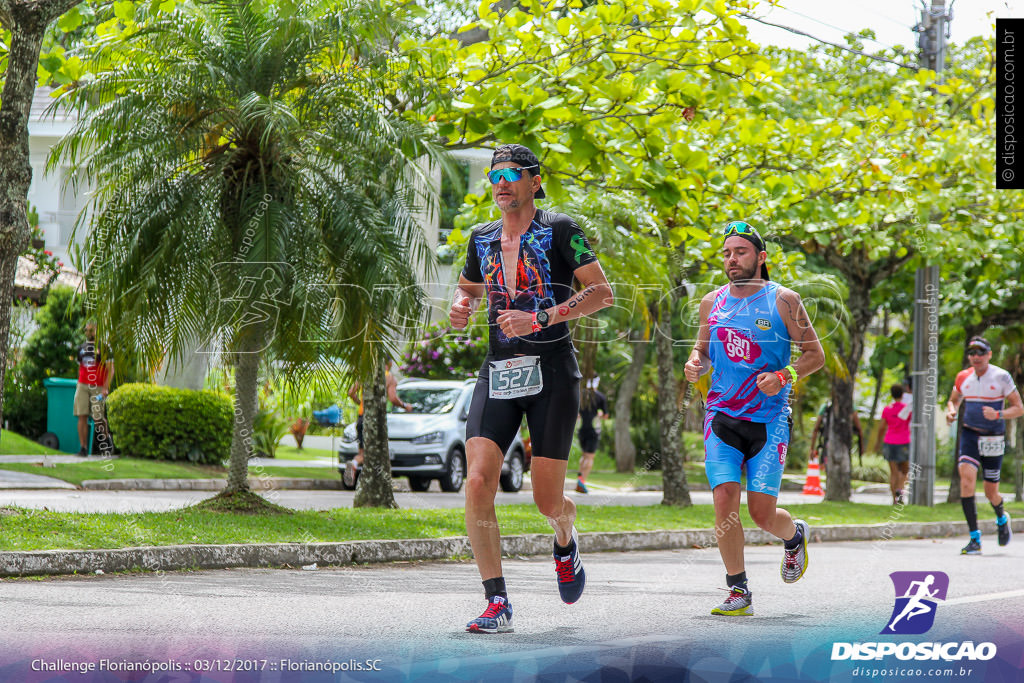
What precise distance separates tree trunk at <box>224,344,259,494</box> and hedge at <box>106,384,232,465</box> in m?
6.64

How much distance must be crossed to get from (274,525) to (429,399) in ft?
28.6

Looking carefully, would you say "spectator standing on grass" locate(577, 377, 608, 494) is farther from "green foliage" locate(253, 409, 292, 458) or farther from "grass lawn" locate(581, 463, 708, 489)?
"green foliage" locate(253, 409, 292, 458)

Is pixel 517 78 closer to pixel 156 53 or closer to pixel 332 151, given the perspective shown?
pixel 332 151

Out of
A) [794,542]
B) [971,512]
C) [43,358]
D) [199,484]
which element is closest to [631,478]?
[199,484]

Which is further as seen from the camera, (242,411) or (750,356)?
(242,411)

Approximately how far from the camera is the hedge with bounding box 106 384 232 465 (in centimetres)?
1694

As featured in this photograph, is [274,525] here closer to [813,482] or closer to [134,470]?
[134,470]

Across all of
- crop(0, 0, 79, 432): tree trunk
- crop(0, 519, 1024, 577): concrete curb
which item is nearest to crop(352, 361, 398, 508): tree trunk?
crop(0, 519, 1024, 577): concrete curb

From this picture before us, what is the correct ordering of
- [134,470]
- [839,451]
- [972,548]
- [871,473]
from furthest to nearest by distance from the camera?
[871,473], [839,451], [134,470], [972,548]

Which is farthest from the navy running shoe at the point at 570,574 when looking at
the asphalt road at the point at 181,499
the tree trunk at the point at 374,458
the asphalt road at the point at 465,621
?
the tree trunk at the point at 374,458

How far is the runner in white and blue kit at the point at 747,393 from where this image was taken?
6000 millimetres

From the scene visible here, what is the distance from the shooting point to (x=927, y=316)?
16953 mm

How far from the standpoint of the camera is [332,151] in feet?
33.2

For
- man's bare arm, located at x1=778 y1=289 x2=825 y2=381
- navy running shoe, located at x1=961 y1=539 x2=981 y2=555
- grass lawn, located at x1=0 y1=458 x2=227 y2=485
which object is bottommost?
navy running shoe, located at x1=961 y1=539 x2=981 y2=555
